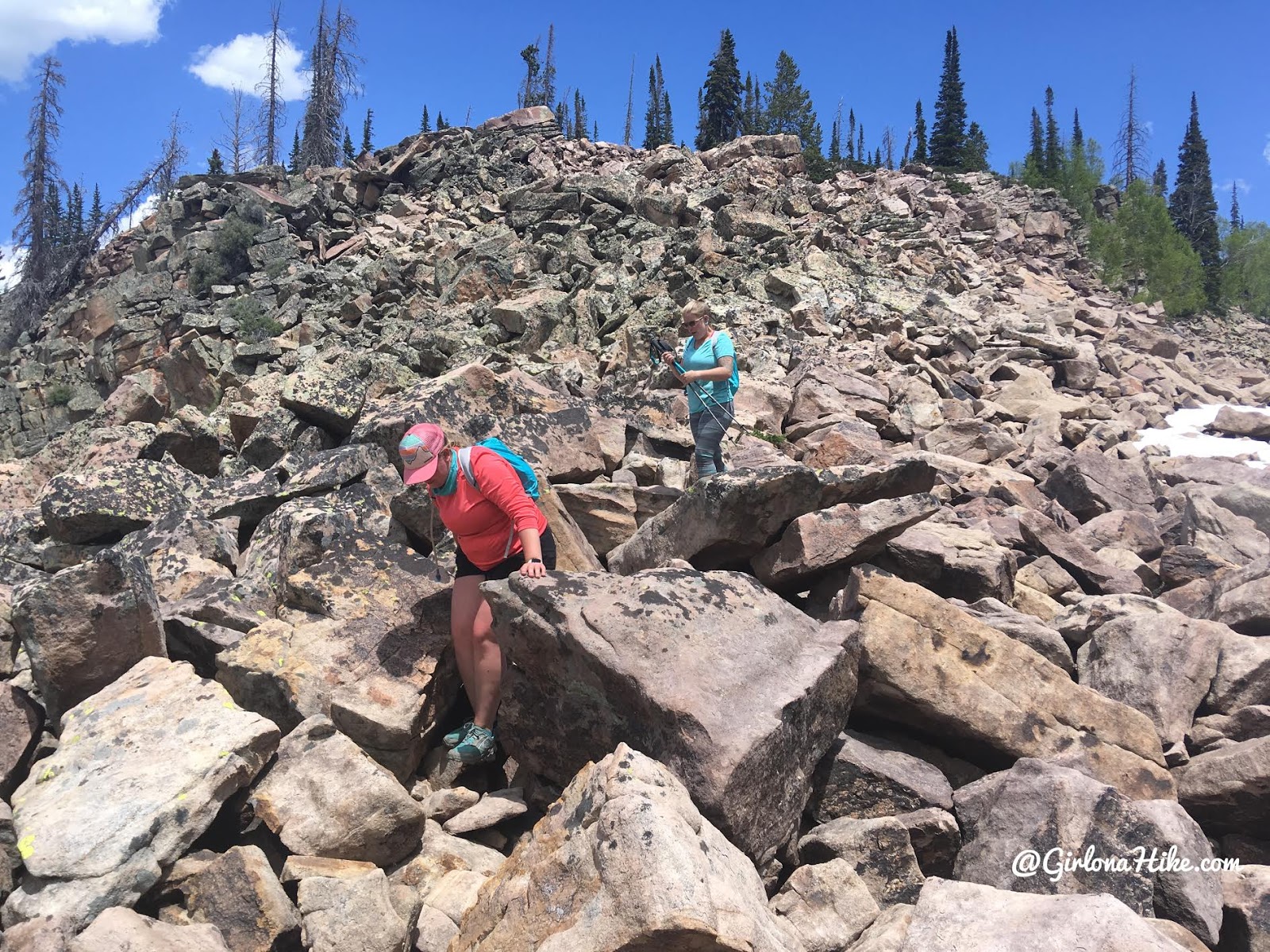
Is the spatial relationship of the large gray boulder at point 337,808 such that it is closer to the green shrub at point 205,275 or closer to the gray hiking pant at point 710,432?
the gray hiking pant at point 710,432

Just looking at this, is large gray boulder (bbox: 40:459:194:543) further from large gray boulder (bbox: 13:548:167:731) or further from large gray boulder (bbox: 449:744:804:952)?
large gray boulder (bbox: 449:744:804:952)

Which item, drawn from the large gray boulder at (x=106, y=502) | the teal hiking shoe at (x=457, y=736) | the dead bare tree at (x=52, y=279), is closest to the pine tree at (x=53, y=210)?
the dead bare tree at (x=52, y=279)

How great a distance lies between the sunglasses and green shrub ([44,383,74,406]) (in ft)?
114

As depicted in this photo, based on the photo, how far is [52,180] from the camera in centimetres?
3831

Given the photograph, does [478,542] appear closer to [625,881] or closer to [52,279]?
[625,881]

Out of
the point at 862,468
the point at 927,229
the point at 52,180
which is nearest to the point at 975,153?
the point at 927,229

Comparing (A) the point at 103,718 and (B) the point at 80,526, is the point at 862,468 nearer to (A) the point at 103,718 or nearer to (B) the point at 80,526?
(A) the point at 103,718

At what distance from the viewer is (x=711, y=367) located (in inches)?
304

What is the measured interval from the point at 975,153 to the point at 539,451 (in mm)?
62184

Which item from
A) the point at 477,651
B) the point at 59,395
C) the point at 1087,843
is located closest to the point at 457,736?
the point at 477,651

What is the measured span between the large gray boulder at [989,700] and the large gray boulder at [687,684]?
37 cm

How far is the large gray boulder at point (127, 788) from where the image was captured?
318cm

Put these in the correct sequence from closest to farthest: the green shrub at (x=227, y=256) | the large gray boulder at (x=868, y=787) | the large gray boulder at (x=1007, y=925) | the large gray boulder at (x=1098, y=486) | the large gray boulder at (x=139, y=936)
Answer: the large gray boulder at (x=1007, y=925) → the large gray boulder at (x=139, y=936) → the large gray boulder at (x=868, y=787) → the large gray boulder at (x=1098, y=486) → the green shrub at (x=227, y=256)

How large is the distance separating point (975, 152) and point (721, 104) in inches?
753
